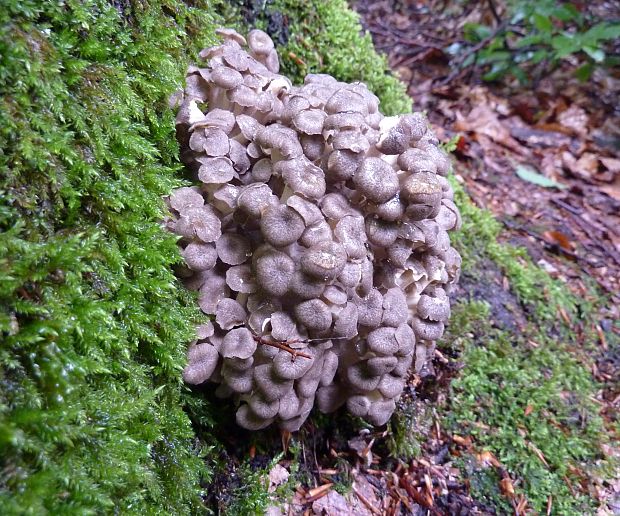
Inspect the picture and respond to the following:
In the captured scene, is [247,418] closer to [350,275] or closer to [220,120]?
[350,275]

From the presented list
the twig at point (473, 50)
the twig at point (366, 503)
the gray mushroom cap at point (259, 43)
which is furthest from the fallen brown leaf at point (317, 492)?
the twig at point (473, 50)

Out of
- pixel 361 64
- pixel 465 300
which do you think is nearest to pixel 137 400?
pixel 465 300

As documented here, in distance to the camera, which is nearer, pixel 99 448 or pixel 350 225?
pixel 99 448

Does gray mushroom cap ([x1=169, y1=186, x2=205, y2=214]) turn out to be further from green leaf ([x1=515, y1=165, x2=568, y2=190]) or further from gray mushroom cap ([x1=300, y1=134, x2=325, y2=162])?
green leaf ([x1=515, y1=165, x2=568, y2=190])

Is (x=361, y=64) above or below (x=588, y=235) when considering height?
above

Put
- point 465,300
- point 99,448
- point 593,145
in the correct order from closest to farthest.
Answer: point 99,448, point 465,300, point 593,145

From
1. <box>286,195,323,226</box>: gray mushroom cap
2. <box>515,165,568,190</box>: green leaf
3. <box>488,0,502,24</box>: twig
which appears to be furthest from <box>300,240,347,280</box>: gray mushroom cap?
<box>488,0,502,24</box>: twig

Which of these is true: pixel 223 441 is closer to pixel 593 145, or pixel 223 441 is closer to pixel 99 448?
pixel 99 448
